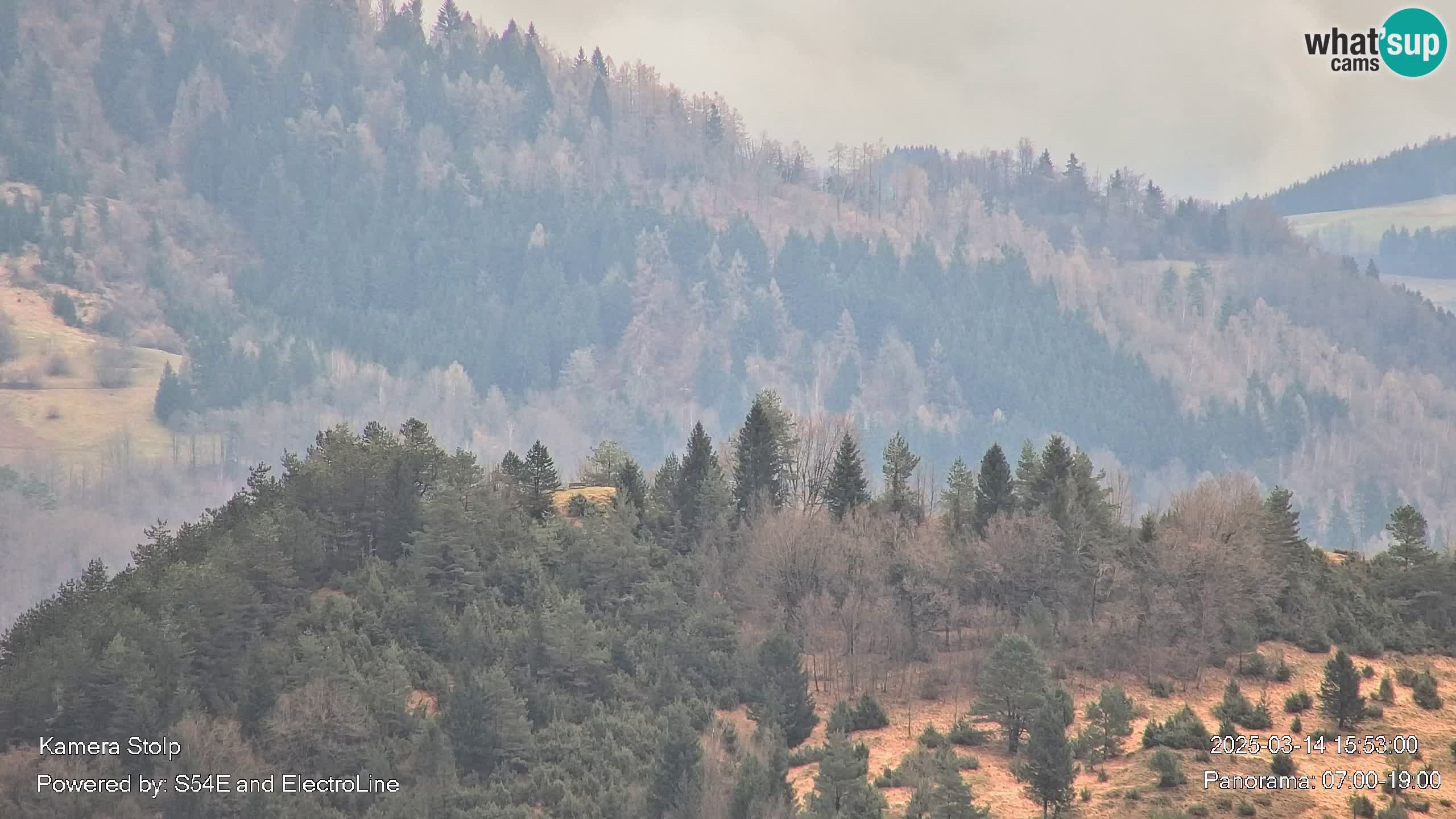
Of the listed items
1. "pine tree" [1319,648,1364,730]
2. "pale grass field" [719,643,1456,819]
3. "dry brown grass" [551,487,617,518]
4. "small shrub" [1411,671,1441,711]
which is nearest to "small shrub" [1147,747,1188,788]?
"pale grass field" [719,643,1456,819]

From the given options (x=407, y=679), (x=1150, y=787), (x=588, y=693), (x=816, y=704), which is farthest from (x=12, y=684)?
(x=1150, y=787)

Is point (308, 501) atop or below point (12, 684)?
atop

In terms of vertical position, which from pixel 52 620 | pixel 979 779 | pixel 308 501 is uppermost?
pixel 308 501

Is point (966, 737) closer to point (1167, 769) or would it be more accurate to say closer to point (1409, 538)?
point (1167, 769)

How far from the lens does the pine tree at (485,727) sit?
3012 inches

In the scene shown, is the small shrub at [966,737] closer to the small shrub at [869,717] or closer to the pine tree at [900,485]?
the small shrub at [869,717]

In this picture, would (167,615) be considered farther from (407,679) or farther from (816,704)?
(816,704)

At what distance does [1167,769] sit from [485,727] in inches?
1235

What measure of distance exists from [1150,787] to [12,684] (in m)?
53.4

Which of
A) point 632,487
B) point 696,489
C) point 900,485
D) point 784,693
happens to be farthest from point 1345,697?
point 632,487

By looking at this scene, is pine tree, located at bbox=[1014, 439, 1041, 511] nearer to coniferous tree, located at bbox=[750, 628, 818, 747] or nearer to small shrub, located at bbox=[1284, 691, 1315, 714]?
coniferous tree, located at bbox=[750, 628, 818, 747]

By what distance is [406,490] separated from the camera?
313 feet

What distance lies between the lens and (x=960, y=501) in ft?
336

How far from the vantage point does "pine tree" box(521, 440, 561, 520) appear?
101 m
